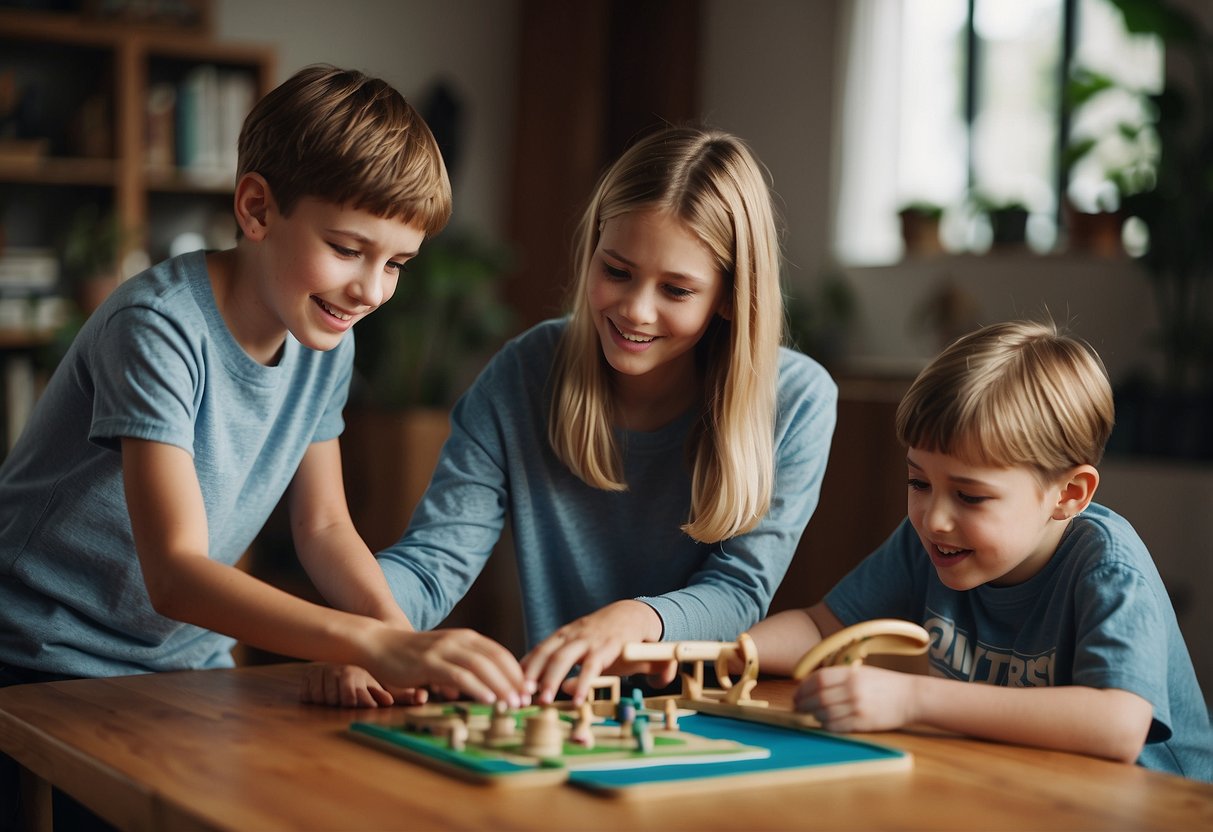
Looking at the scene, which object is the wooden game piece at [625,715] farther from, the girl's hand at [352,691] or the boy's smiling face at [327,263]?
the boy's smiling face at [327,263]

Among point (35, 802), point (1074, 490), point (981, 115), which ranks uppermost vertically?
point (981, 115)

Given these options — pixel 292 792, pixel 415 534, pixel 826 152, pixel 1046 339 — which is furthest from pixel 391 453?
pixel 292 792

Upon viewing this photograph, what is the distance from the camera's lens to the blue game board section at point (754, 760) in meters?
1.00

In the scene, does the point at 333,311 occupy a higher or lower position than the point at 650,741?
higher

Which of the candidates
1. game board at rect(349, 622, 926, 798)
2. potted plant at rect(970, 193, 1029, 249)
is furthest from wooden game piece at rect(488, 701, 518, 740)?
potted plant at rect(970, 193, 1029, 249)

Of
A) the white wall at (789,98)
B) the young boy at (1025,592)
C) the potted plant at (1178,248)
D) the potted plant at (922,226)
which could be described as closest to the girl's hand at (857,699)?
the young boy at (1025,592)

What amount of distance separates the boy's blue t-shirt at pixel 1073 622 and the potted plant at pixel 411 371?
3262mm

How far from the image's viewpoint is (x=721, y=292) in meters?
1.69

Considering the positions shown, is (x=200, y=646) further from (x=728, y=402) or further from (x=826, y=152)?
(x=826, y=152)

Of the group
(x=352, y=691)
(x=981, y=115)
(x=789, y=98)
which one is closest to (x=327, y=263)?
(x=352, y=691)

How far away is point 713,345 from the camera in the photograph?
5.74 ft

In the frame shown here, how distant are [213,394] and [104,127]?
394cm

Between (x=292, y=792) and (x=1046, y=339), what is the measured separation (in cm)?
93

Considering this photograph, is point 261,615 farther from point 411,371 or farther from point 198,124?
point 198,124
